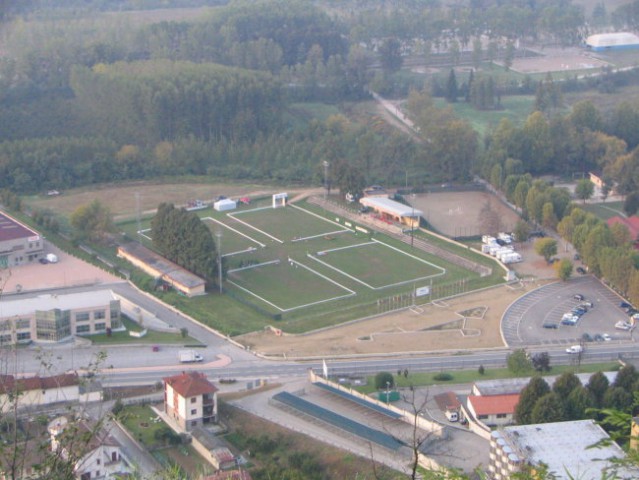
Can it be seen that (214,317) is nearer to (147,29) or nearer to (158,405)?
(158,405)

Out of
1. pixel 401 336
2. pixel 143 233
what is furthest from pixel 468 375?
pixel 143 233

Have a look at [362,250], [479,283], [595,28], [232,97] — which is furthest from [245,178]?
[595,28]

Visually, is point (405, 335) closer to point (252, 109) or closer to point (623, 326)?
point (623, 326)

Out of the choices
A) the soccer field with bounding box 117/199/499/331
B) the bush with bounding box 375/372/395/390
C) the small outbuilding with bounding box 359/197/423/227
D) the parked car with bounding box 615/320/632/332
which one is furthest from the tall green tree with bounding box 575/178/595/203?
the bush with bounding box 375/372/395/390

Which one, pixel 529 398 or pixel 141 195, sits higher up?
pixel 529 398

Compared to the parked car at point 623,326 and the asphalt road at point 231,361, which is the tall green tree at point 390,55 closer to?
the parked car at point 623,326

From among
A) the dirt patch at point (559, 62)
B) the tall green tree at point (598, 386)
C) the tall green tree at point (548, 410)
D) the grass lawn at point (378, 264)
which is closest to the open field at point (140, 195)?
the grass lawn at point (378, 264)
